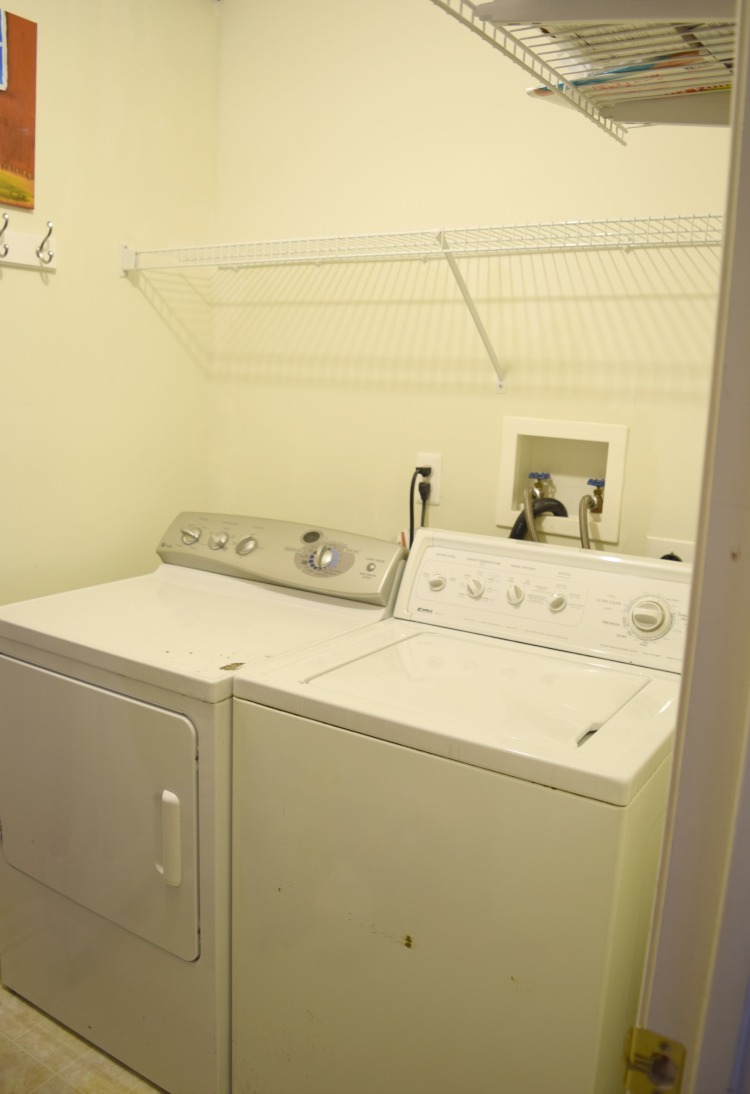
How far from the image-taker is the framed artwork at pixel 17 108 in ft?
6.00

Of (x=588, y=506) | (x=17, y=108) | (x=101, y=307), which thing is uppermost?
(x=17, y=108)

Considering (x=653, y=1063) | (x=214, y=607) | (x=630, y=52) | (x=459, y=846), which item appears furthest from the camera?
(x=214, y=607)

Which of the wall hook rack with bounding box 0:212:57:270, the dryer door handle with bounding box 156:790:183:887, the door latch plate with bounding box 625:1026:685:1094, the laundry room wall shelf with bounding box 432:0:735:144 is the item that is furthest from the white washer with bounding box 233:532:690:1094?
the wall hook rack with bounding box 0:212:57:270

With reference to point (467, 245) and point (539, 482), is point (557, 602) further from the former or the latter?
point (467, 245)

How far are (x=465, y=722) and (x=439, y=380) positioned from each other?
3.53 feet

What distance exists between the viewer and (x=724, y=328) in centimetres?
48

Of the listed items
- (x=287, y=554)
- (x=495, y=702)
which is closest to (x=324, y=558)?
(x=287, y=554)

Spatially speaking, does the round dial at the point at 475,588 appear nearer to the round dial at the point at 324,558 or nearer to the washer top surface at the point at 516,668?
the washer top surface at the point at 516,668

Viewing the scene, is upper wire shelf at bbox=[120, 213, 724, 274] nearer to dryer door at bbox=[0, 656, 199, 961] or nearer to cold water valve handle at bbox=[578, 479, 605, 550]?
cold water valve handle at bbox=[578, 479, 605, 550]

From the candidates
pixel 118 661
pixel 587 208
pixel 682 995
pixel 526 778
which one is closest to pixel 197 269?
pixel 587 208

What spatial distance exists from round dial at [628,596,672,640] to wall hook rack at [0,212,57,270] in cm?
154

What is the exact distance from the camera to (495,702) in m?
1.34

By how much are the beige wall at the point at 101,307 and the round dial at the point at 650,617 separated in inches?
54.2

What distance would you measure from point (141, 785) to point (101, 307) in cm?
125
